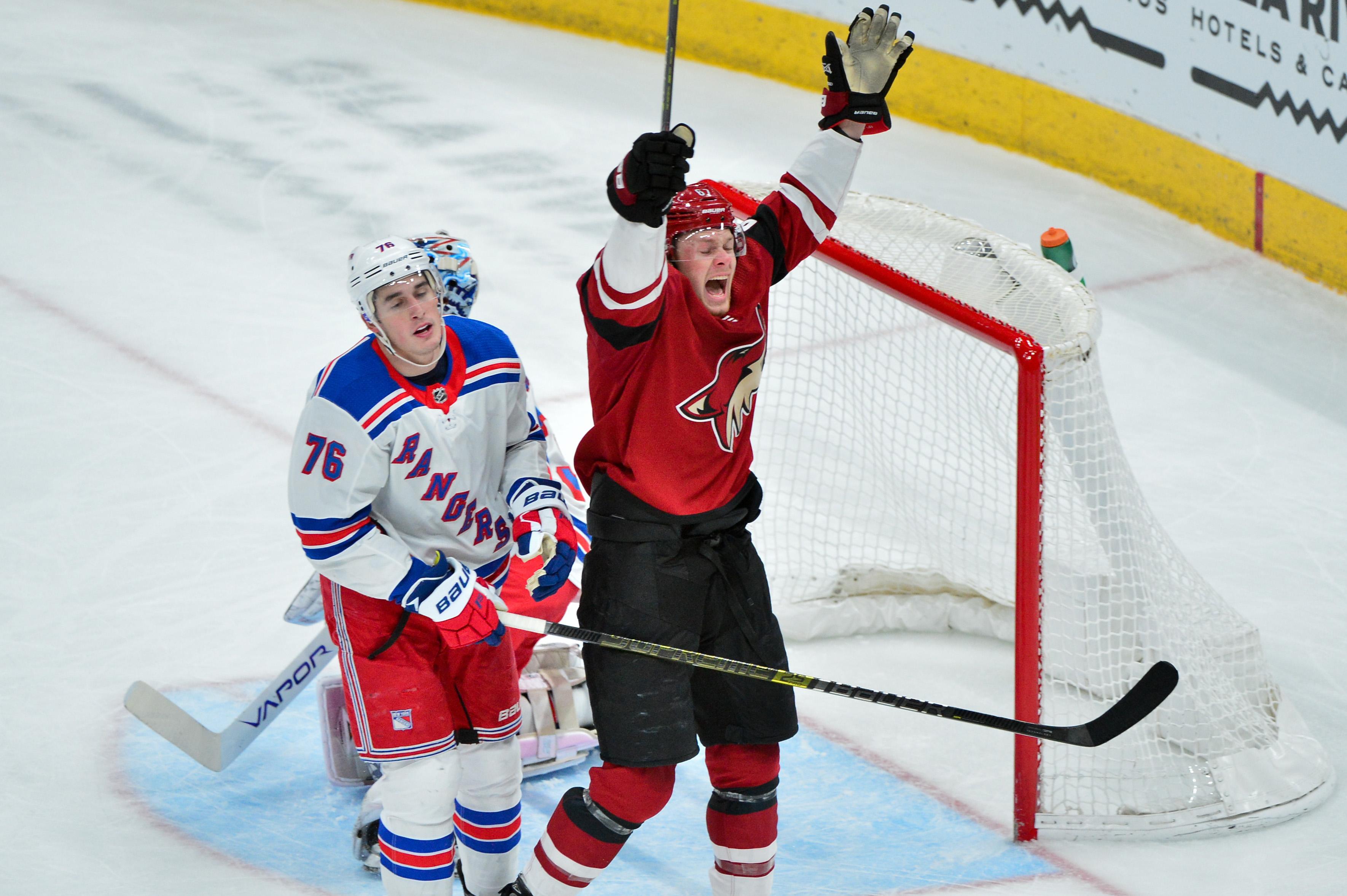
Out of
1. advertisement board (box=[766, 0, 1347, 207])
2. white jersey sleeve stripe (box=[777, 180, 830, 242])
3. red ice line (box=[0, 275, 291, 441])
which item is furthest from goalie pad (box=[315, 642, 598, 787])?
advertisement board (box=[766, 0, 1347, 207])

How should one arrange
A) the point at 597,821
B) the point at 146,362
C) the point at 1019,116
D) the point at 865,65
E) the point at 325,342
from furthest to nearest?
the point at 1019,116 < the point at 325,342 < the point at 146,362 < the point at 865,65 < the point at 597,821

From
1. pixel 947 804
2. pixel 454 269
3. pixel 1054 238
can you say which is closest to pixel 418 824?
pixel 454 269

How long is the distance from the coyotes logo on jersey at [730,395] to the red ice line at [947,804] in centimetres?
96

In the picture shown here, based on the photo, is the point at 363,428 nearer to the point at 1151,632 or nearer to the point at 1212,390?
the point at 1151,632

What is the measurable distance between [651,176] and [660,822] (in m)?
1.45

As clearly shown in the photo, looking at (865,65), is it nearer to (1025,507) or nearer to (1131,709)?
(1025,507)

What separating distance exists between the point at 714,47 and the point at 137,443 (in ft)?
12.2

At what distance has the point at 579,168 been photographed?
6.15 m

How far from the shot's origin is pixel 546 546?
2.53 metres

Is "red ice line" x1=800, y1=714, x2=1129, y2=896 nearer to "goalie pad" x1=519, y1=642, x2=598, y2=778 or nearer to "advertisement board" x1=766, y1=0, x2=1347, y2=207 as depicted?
"goalie pad" x1=519, y1=642, x2=598, y2=778

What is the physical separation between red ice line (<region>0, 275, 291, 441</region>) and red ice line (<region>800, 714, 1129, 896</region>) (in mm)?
Answer: 1864

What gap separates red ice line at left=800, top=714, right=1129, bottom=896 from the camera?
2.82m

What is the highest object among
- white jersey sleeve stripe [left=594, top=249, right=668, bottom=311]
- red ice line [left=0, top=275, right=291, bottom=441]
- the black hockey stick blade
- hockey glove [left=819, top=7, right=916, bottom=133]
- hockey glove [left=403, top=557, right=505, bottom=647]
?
hockey glove [left=819, top=7, right=916, bottom=133]

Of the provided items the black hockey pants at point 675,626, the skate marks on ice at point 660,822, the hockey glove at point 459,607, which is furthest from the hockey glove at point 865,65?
the skate marks on ice at point 660,822
